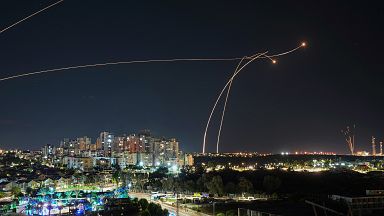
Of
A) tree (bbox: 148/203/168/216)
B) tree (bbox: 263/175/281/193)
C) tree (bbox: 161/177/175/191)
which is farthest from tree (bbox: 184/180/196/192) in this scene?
tree (bbox: 148/203/168/216)

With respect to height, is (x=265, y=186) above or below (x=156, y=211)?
above

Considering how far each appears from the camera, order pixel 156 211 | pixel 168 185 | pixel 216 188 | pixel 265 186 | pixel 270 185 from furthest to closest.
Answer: pixel 168 185
pixel 265 186
pixel 270 185
pixel 216 188
pixel 156 211

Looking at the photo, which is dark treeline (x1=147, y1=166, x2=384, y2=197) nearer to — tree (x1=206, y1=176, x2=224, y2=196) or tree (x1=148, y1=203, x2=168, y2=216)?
tree (x1=206, y1=176, x2=224, y2=196)

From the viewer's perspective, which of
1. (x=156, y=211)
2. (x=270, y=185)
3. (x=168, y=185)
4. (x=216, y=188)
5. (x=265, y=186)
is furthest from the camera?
(x=168, y=185)

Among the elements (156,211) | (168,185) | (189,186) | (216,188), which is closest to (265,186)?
(216,188)

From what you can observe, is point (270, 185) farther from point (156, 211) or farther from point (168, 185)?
point (156, 211)

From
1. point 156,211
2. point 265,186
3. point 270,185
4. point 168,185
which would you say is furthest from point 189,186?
point 156,211

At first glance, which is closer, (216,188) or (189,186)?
(216,188)

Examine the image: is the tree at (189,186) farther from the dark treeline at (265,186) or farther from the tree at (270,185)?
the tree at (270,185)

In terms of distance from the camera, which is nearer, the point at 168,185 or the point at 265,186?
the point at 265,186

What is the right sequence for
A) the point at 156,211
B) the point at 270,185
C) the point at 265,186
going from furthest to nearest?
the point at 265,186, the point at 270,185, the point at 156,211

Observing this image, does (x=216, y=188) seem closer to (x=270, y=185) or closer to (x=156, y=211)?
(x=270, y=185)

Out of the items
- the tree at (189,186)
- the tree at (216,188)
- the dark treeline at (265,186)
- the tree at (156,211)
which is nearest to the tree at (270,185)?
the dark treeline at (265,186)
